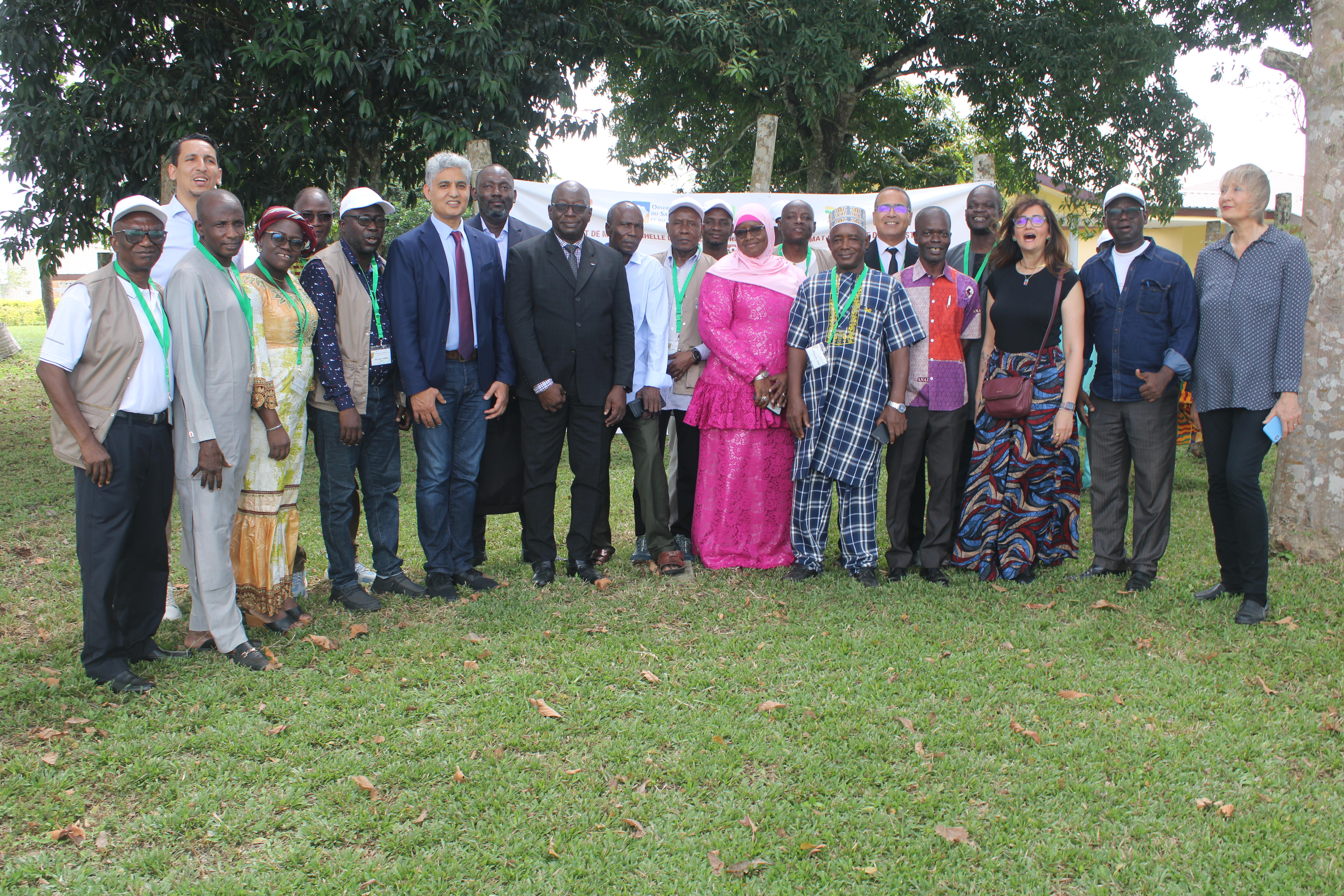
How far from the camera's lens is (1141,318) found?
541 cm

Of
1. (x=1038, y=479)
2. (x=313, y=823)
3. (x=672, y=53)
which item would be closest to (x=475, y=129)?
(x=672, y=53)

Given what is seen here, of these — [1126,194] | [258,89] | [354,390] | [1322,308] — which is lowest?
[354,390]

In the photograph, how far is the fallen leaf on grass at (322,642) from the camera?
4762mm

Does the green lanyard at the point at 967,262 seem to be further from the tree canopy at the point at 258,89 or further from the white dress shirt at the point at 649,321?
the tree canopy at the point at 258,89

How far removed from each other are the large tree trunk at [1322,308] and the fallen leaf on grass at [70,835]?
682cm

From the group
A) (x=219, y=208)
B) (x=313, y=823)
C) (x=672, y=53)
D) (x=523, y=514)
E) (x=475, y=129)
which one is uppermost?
(x=672, y=53)

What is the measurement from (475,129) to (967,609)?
293 inches

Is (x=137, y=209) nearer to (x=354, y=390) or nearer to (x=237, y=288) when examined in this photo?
(x=237, y=288)

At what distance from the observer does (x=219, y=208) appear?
4.44m

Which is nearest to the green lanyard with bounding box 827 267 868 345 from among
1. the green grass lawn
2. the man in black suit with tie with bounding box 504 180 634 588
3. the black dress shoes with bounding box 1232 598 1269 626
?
the man in black suit with tie with bounding box 504 180 634 588

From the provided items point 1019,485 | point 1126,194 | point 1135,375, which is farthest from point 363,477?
point 1126,194

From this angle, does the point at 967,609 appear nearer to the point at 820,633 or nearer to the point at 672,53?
the point at 820,633

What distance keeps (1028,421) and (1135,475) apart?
734mm

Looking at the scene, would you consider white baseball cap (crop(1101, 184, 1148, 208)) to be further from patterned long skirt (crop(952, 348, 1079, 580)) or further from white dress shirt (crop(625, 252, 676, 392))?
white dress shirt (crop(625, 252, 676, 392))
